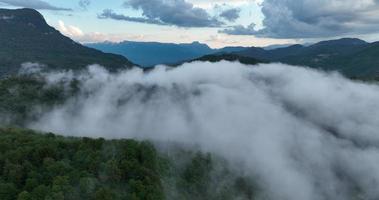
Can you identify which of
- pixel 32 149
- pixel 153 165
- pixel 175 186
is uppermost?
pixel 32 149

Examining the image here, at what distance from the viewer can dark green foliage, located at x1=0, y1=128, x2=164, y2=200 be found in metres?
137

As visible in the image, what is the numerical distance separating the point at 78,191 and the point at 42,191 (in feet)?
34.5

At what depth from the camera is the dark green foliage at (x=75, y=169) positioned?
137000mm

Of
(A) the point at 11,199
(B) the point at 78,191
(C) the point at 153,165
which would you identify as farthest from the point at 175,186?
(A) the point at 11,199

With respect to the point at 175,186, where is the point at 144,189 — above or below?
above

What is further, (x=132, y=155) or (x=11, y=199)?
(x=132, y=155)

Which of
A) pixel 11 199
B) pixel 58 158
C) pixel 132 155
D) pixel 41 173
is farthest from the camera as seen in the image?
pixel 132 155

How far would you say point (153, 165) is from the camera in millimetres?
178625

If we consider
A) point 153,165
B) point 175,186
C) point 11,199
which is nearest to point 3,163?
point 11,199

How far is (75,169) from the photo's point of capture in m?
150

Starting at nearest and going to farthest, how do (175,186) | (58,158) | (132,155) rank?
(58,158)
(132,155)
(175,186)

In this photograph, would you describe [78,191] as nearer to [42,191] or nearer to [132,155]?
[42,191]

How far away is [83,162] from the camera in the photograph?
6147 inches

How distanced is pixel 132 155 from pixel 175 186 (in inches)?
1393
